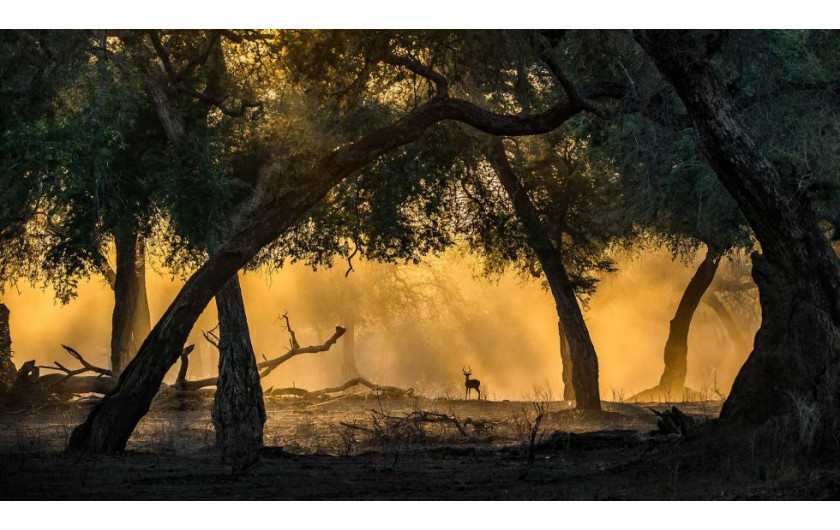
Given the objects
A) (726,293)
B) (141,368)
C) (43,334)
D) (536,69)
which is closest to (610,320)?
(726,293)

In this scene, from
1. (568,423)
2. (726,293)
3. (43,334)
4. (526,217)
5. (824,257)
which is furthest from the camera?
(43,334)

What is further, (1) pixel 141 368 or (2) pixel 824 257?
(1) pixel 141 368

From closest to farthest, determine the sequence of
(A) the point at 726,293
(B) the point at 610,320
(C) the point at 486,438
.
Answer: (C) the point at 486,438 < (A) the point at 726,293 < (B) the point at 610,320

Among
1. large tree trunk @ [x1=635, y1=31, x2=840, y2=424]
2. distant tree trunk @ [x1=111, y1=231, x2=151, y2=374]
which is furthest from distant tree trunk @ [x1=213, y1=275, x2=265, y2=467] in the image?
distant tree trunk @ [x1=111, y1=231, x2=151, y2=374]

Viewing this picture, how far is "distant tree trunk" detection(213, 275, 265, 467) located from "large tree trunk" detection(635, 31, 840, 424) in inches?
306

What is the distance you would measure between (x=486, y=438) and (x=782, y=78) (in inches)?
307

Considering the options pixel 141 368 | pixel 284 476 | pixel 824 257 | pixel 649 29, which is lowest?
pixel 284 476

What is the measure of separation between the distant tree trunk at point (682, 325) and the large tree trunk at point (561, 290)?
637 cm

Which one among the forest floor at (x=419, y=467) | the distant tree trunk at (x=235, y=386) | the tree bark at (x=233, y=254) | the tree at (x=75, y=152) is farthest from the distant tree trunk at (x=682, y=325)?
the tree at (x=75, y=152)

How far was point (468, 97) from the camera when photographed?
22.3 metres

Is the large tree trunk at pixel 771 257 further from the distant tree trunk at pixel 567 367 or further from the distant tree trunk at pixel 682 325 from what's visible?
the distant tree trunk at pixel 682 325

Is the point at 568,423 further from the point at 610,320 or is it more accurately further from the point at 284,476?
the point at 610,320

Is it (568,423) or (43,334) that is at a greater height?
(43,334)

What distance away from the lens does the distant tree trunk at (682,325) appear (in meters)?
29.5
